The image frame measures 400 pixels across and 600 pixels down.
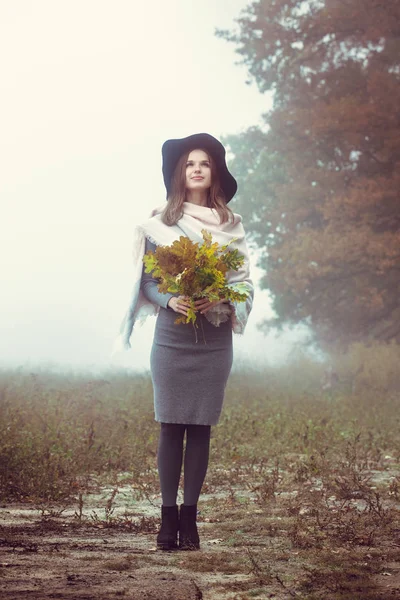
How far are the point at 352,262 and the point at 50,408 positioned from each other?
1093 centimetres

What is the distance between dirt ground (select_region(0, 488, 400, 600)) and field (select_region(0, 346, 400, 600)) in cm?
1

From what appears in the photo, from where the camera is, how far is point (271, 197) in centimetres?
2475

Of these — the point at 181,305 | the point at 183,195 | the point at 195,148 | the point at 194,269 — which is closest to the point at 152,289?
the point at 181,305

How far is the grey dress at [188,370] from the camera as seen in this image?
508 centimetres

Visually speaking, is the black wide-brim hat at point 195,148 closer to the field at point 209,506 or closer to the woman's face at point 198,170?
the woman's face at point 198,170

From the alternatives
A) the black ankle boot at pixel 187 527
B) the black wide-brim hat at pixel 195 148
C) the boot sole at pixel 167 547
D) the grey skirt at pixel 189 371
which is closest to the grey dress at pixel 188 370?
the grey skirt at pixel 189 371

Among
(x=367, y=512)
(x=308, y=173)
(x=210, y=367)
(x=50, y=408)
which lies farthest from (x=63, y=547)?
(x=308, y=173)

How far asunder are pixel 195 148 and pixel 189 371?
141 cm

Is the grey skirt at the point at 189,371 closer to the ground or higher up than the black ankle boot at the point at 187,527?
higher up

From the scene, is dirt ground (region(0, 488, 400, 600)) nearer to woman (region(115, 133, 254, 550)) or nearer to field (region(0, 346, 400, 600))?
field (region(0, 346, 400, 600))

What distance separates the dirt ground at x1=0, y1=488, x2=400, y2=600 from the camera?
3.83 m

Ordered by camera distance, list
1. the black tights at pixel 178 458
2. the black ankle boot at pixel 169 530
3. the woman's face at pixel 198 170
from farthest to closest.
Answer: the woman's face at pixel 198 170
the black tights at pixel 178 458
the black ankle boot at pixel 169 530

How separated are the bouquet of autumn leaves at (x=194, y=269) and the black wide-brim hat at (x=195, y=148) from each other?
60 centimetres

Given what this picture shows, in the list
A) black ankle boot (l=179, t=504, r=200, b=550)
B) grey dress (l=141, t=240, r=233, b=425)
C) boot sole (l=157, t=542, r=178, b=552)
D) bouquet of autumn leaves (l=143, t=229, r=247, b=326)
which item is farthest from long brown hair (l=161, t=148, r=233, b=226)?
boot sole (l=157, t=542, r=178, b=552)
